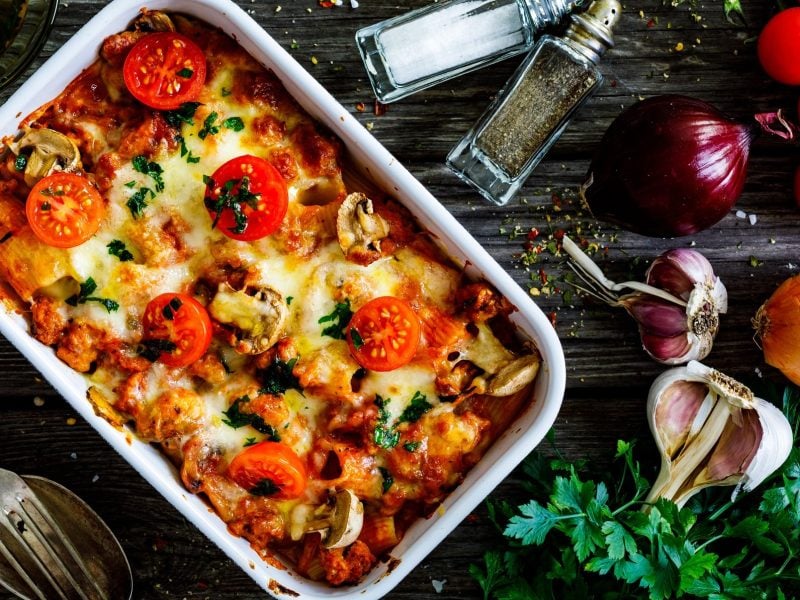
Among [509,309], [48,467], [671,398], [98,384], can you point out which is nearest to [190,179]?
[98,384]

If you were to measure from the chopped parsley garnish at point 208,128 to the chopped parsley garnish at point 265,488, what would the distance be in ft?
3.20

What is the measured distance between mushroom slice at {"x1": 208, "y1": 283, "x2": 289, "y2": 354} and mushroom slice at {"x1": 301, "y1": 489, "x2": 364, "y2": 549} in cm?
48

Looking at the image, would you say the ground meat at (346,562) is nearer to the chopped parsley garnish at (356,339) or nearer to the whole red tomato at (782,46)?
the chopped parsley garnish at (356,339)

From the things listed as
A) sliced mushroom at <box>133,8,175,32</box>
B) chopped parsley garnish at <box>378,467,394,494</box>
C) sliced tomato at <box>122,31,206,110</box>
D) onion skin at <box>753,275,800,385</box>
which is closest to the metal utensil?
chopped parsley garnish at <box>378,467,394,494</box>

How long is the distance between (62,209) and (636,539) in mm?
1912

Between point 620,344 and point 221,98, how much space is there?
1513 mm

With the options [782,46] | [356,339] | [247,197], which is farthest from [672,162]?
[247,197]

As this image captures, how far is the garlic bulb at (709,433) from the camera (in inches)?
101

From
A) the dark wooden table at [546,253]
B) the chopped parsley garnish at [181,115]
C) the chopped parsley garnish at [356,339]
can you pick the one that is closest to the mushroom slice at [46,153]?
the chopped parsley garnish at [181,115]

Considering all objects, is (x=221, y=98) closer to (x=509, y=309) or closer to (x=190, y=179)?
(x=190, y=179)

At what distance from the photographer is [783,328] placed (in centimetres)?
263

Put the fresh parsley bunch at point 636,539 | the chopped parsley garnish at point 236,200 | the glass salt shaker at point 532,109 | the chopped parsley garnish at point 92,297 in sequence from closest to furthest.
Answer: the chopped parsley garnish at point 236,200
the chopped parsley garnish at point 92,297
the fresh parsley bunch at point 636,539
the glass salt shaker at point 532,109

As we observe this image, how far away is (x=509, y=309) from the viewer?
2320 millimetres

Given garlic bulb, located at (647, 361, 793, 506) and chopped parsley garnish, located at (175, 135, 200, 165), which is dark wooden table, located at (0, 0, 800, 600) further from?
chopped parsley garnish, located at (175, 135, 200, 165)
